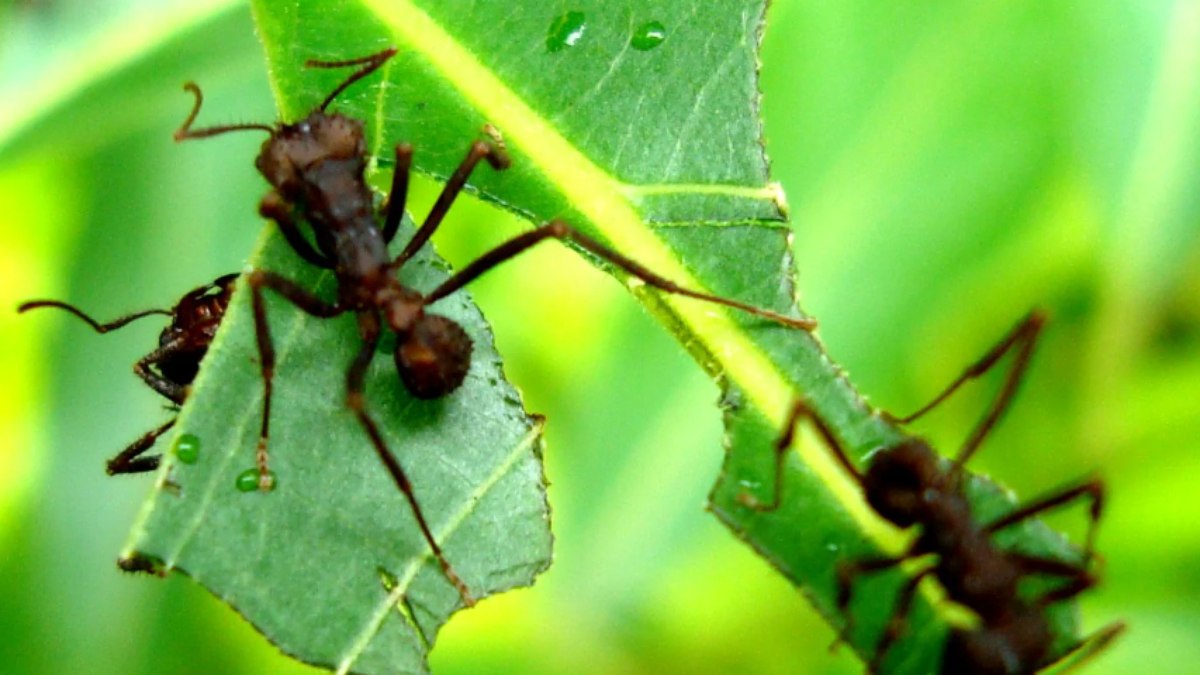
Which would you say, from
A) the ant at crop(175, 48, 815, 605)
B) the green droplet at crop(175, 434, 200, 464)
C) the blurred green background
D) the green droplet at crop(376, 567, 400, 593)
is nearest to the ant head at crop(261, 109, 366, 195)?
the ant at crop(175, 48, 815, 605)

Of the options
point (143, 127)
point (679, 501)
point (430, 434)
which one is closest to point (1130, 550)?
point (679, 501)


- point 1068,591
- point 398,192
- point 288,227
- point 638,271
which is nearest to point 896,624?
point 1068,591

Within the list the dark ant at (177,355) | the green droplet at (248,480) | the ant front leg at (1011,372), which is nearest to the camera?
the green droplet at (248,480)

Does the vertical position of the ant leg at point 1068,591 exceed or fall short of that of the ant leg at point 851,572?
it exceeds it

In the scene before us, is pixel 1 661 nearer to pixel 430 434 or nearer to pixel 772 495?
pixel 430 434

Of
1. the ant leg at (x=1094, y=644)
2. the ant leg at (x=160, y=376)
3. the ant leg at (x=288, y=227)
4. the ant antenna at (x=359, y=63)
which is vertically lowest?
the ant leg at (x=160, y=376)

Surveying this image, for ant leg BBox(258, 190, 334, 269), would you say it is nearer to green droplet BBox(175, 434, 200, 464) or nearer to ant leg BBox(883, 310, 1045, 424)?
green droplet BBox(175, 434, 200, 464)

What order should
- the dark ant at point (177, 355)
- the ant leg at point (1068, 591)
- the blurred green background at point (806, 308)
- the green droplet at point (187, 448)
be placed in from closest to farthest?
the green droplet at point (187, 448), the ant leg at point (1068, 591), the dark ant at point (177, 355), the blurred green background at point (806, 308)

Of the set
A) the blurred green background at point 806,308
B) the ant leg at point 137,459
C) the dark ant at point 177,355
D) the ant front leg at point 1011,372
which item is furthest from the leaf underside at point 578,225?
the blurred green background at point 806,308

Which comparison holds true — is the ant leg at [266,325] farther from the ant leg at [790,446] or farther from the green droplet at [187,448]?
the ant leg at [790,446]
